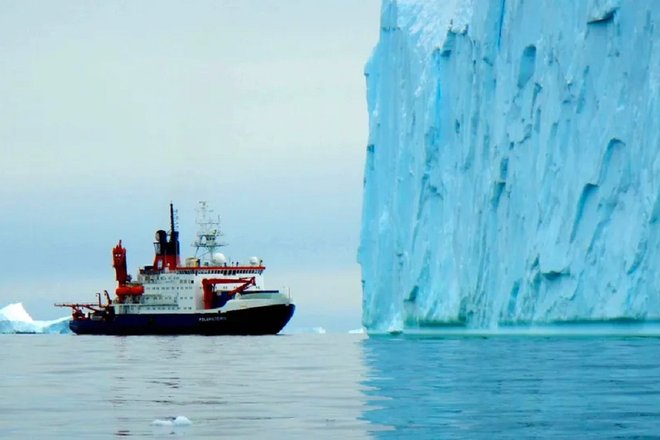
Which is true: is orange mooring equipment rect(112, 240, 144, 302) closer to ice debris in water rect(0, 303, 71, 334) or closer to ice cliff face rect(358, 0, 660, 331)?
ice cliff face rect(358, 0, 660, 331)

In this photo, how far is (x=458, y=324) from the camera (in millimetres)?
35750

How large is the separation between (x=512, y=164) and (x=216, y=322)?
23.4 meters

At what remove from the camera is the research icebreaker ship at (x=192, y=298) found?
176ft

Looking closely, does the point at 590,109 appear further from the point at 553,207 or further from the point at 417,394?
the point at 417,394

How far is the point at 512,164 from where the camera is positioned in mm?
32938

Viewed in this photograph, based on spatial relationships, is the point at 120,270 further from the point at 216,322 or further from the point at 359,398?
the point at 359,398

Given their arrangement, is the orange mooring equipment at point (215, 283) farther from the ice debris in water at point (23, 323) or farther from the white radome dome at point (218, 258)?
the ice debris in water at point (23, 323)

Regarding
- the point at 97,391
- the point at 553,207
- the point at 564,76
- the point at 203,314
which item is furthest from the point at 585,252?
the point at 203,314

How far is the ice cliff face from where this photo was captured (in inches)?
1127

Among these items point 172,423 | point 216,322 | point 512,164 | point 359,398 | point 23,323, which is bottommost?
point 23,323

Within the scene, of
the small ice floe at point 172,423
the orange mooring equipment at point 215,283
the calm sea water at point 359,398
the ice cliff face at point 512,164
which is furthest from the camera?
the orange mooring equipment at point 215,283

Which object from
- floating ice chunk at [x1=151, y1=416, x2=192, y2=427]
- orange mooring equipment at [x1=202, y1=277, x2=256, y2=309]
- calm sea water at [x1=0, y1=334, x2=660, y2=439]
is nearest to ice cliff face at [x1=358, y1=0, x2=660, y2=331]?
calm sea water at [x1=0, y1=334, x2=660, y2=439]

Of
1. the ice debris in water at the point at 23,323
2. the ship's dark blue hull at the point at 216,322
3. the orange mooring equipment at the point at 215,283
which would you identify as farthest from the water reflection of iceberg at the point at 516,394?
the ice debris in water at the point at 23,323

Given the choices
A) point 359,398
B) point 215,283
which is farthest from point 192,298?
point 359,398
